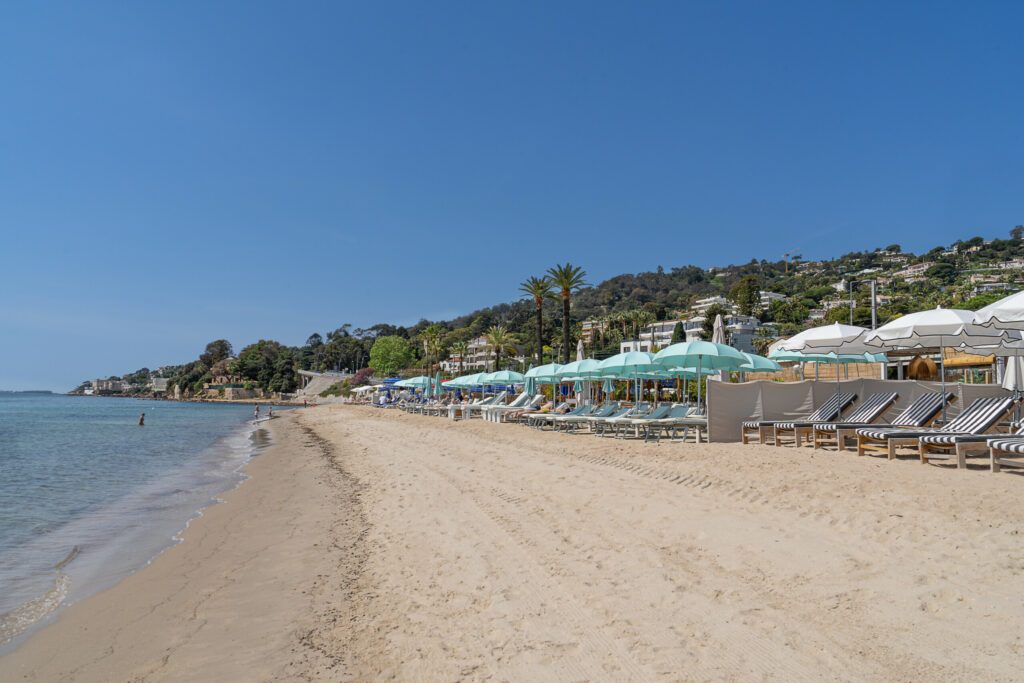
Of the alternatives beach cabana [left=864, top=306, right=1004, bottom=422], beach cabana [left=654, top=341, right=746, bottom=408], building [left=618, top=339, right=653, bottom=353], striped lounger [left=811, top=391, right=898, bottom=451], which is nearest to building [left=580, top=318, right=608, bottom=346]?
building [left=618, top=339, right=653, bottom=353]

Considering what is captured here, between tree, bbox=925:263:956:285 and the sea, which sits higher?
tree, bbox=925:263:956:285

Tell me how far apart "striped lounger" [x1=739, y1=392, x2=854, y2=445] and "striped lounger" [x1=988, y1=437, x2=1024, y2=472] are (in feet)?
14.4

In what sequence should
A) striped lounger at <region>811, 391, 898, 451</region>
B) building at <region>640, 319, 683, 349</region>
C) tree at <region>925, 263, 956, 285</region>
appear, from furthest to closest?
tree at <region>925, 263, 956, 285</region> → building at <region>640, 319, 683, 349</region> → striped lounger at <region>811, 391, 898, 451</region>

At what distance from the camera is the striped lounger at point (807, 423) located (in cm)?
1171

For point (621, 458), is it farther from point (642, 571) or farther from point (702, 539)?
point (642, 571)

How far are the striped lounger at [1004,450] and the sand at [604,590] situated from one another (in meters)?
0.32

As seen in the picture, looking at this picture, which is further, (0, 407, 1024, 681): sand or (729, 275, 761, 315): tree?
(729, 275, 761, 315): tree

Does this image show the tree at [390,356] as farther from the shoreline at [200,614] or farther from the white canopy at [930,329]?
the shoreline at [200,614]

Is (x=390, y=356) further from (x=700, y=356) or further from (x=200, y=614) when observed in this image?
(x=200, y=614)

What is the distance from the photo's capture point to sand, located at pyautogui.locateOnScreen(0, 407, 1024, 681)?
3588 mm

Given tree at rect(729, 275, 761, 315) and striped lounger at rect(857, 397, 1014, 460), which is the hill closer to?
tree at rect(729, 275, 761, 315)

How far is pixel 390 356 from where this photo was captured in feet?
326

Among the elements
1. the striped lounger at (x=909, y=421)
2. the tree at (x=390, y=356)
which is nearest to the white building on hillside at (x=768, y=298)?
the tree at (x=390, y=356)

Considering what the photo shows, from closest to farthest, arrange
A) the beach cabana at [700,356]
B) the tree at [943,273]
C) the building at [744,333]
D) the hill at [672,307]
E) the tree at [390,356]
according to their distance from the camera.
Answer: the beach cabana at [700,356] → the building at [744,333] → the hill at [672,307] → the tree at [390,356] → the tree at [943,273]
